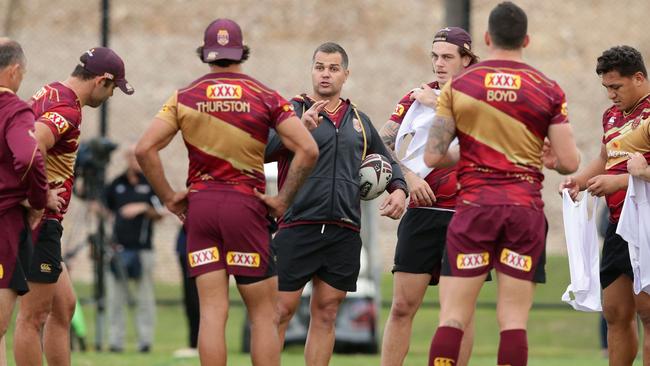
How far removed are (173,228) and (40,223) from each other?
40.0 ft

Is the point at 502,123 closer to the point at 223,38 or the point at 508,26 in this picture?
the point at 508,26

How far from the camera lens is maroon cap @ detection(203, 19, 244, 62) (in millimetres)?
7320

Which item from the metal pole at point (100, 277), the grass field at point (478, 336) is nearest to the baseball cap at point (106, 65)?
the grass field at point (478, 336)

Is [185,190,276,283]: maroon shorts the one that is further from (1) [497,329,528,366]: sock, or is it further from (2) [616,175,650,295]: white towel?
(2) [616,175,650,295]: white towel

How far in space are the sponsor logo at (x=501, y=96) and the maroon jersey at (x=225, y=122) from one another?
124cm

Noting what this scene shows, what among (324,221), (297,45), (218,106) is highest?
(297,45)

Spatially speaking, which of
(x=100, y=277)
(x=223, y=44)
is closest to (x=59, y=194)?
(x=223, y=44)

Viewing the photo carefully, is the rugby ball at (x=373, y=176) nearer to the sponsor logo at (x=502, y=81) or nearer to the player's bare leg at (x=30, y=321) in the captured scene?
the sponsor logo at (x=502, y=81)

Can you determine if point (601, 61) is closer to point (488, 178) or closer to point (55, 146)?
point (488, 178)

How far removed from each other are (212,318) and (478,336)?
31.6ft

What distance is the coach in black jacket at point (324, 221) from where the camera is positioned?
8250mm

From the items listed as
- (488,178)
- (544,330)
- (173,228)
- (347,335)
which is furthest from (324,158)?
(173,228)

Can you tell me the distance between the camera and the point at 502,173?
684cm

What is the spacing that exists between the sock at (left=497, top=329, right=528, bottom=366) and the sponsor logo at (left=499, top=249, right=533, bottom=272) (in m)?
0.34
